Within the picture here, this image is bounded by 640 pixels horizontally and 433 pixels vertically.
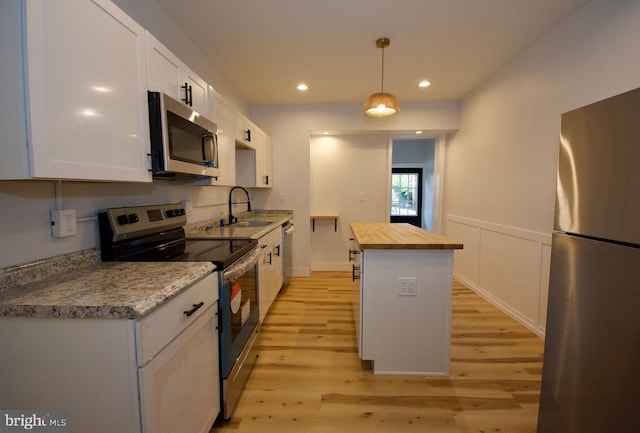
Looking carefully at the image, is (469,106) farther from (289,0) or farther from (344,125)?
(289,0)

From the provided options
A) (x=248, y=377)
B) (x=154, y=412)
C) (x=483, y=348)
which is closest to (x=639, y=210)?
(x=154, y=412)

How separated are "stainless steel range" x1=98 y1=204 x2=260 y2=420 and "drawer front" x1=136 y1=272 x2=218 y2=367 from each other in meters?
0.15

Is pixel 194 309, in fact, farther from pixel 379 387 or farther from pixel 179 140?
pixel 379 387

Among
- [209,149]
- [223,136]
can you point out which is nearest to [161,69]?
[209,149]

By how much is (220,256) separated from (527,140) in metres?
2.79

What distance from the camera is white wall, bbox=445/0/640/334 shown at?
5.89 feet

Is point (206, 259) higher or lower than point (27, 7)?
lower

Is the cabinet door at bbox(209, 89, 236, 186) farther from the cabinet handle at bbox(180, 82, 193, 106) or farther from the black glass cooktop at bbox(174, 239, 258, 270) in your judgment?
the black glass cooktop at bbox(174, 239, 258, 270)

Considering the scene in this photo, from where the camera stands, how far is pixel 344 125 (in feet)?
12.9

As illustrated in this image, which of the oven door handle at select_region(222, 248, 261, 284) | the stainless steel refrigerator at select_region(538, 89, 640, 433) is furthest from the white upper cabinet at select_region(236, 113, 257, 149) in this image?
the stainless steel refrigerator at select_region(538, 89, 640, 433)

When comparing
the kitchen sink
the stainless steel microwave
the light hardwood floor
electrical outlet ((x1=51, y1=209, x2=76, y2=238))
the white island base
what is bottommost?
the light hardwood floor

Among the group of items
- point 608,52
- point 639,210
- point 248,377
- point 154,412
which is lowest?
point 248,377

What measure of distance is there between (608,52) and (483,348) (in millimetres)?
2256

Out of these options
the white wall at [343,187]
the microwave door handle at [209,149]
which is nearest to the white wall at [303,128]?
the white wall at [343,187]
